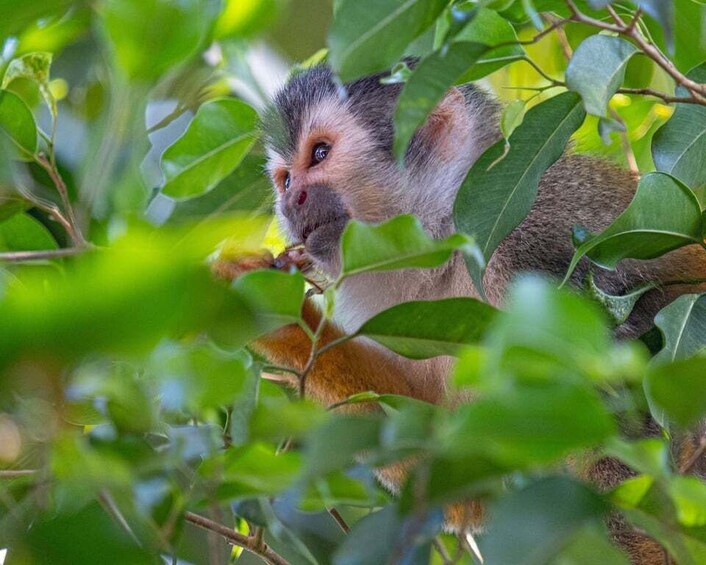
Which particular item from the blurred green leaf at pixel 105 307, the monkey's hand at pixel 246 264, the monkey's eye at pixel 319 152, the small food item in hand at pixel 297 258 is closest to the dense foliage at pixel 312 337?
the blurred green leaf at pixel 105 307

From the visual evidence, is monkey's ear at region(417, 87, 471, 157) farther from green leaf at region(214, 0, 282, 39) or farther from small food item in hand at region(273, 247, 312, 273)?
green leaf at region(214, 0, 282, 39)

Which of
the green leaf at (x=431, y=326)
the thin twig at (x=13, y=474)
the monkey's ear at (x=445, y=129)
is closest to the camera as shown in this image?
the green leaf at (x=431, y=326)

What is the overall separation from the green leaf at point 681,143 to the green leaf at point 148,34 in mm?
924

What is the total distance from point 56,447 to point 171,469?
0.27 meters

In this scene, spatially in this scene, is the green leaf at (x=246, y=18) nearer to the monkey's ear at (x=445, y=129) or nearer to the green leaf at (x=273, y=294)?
the green leaf at (x=273, y=294)

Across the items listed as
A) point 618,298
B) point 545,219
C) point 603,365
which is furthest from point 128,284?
point 545,219

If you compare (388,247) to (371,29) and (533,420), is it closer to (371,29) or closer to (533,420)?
(371,29)

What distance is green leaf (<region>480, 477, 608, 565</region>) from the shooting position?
0.85m

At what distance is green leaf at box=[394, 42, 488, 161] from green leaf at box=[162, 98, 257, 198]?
689 millimetres

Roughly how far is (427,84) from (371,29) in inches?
4.2

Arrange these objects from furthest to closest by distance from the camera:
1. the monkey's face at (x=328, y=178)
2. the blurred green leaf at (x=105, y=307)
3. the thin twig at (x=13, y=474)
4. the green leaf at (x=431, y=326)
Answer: the monkey's face at (x=328, y=178)
the thin twig at (x=13, y=474)
the green leaf at (x=431, y=326)
the blurred green leaf at (x=105, y=307)

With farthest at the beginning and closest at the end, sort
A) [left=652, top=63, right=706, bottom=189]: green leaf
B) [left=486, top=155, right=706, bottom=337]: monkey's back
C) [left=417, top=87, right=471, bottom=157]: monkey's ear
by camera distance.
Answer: [left=417, top=87, right=471, bottom=157]: monkey's ear, [left=486, top=155, right=706, bottom=337]: monkey's back, [left=652, top=63, right=706, bottom=189]: green leaf

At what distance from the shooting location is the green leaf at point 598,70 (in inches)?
53.9

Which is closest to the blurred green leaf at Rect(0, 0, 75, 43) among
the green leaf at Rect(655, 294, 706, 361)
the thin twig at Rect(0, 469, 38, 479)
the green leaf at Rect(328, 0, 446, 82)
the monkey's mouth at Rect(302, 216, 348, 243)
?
the green leaf at Rect(328, 0, 446, 82)
